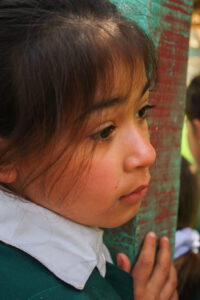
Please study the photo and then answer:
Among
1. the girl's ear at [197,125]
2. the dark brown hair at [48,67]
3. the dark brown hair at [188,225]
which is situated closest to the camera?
the dark brown hair at [48,67]

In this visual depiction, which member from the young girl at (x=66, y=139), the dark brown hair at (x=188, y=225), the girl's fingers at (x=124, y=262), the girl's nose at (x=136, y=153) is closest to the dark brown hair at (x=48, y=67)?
the young girl at (x=66, y=139)

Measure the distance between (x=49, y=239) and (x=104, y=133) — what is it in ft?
0.94

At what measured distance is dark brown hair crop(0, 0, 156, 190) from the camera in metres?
0.76

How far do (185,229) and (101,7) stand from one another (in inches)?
50.7

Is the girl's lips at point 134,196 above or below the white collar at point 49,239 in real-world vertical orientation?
above

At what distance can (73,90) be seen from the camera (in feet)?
2.52

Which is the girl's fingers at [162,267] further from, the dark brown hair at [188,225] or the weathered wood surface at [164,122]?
the dark brown hair at [188,225]

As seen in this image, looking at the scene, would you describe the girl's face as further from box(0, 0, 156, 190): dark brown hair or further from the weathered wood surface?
the weathered wood surface

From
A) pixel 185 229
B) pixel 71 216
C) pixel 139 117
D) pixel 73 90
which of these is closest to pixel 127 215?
pixel 71 216

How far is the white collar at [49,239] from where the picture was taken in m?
0.84

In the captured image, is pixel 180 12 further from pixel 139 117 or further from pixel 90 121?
pixel 90 121

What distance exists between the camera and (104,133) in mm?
829

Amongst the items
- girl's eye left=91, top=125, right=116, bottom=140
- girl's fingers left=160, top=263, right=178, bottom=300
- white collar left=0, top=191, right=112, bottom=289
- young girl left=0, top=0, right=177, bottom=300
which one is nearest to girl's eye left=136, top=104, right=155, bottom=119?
young girl left=0, top=0, right=177, bottom=300

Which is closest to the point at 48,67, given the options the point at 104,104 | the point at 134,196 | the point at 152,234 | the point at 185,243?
the point at 104,104
